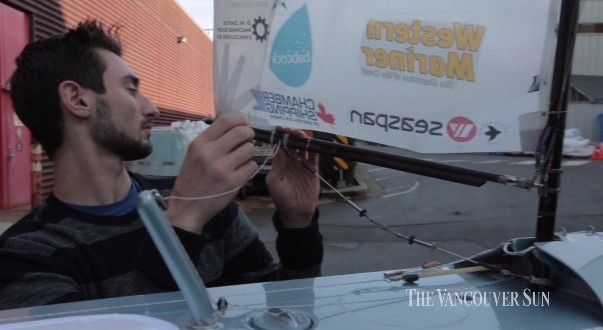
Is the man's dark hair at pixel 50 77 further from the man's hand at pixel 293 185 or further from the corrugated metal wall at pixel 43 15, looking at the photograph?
the corrugated metal wall at pixel 43 15

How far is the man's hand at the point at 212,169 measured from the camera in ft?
4.31

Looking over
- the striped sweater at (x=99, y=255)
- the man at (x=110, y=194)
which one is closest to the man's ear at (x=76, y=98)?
the man at (x=110, y=194)

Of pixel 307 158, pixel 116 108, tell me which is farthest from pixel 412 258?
pixel 116 108

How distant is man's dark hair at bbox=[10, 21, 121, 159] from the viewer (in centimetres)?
168

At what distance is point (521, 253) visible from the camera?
1.54 metres

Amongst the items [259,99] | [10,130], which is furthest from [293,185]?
[10,130]

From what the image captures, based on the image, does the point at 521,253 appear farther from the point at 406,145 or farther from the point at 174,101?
the point at 174,101

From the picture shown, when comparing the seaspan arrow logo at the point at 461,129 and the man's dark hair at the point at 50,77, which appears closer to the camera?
the seaspan arrow logo at the point at 461,129

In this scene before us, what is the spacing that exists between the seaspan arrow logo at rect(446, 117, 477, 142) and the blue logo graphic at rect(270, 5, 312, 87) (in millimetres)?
423

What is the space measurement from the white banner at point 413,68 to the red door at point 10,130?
831cm

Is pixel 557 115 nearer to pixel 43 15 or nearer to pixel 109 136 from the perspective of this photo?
pixel 109 136

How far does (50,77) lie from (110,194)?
409 millimetres

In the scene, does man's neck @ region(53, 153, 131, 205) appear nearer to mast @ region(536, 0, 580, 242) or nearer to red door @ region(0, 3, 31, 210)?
mast @ region(536, 0, 580, 242)

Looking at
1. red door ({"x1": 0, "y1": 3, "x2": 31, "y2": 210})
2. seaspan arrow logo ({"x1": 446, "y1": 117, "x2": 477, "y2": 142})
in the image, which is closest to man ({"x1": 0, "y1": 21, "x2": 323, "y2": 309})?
seaspan arrow logo ({"x1": 446, "y1": 117, "x2": 477, "y2": 142})
